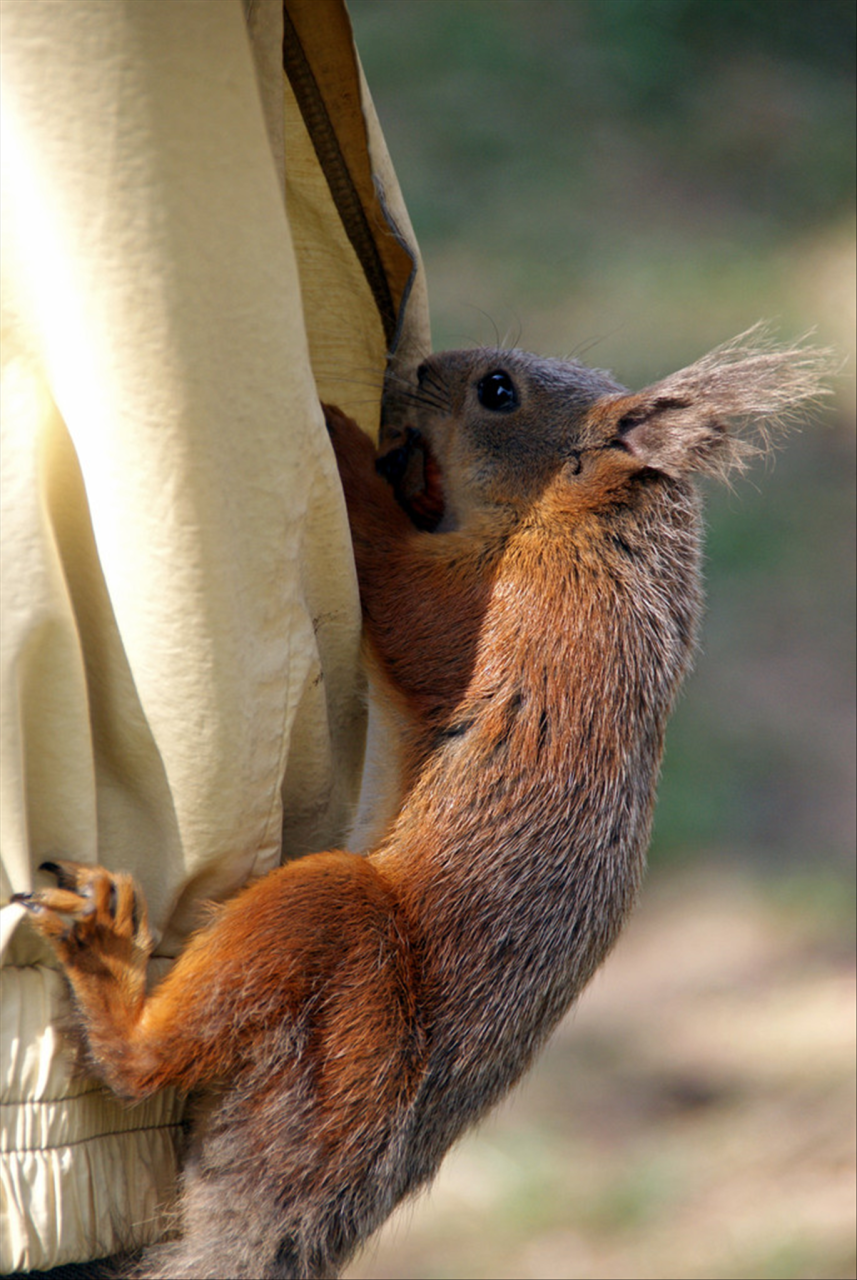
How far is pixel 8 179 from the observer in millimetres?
1098

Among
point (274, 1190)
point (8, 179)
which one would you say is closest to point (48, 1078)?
point (274, 1190)

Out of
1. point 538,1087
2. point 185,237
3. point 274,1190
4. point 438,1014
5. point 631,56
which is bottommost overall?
point 538,1087

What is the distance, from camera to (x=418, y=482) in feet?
7.03

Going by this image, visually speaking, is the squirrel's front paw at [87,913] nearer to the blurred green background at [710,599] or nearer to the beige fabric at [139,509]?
the beige fabric at [139,509]

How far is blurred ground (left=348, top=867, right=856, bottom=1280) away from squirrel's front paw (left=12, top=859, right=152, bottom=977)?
Answer: 2.67 meters

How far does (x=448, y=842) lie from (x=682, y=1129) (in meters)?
3.35

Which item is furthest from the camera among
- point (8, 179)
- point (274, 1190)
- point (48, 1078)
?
point (274, 1190)

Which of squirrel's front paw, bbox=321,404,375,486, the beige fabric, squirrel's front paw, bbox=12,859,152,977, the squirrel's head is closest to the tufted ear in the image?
the squirrel's head

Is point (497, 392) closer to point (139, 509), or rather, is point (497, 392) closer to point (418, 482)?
point (418, 482)

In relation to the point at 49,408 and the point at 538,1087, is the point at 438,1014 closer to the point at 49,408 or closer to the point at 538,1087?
the point at 49,408

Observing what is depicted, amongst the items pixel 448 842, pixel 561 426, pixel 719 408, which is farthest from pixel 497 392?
pixel 448 842

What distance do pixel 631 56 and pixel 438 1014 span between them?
8.79 metres

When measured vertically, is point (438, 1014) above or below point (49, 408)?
below

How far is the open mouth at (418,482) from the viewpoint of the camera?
82.8 inches
